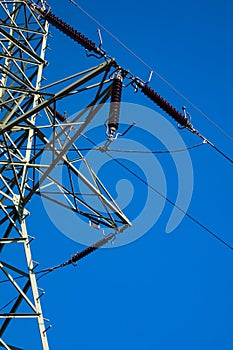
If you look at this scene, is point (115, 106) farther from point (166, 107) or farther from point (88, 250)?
point (88, 250)

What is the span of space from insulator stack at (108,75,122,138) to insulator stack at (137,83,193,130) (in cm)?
49

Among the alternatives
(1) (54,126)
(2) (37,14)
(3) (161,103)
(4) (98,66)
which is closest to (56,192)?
(1) (54,126)

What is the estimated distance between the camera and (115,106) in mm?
9633

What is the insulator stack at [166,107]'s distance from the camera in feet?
33.8

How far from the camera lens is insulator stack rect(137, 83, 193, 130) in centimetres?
1030

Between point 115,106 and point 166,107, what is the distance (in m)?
1.59

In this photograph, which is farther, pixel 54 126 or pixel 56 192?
pixel 56 192

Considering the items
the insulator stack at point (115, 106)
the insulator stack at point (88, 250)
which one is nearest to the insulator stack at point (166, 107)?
the insulator stack at point (115, 106)

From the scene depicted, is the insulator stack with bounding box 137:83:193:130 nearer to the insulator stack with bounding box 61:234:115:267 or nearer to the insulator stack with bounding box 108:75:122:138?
the insulator stack with bounding box 108:75:122:138

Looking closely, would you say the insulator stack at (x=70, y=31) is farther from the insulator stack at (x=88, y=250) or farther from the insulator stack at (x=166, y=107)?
the insulator stack at (x=88, y=250)

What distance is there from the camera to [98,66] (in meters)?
9.31

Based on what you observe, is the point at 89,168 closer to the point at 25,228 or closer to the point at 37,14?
the point at 25,228

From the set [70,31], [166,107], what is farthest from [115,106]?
[70,31]

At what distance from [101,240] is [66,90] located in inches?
186
